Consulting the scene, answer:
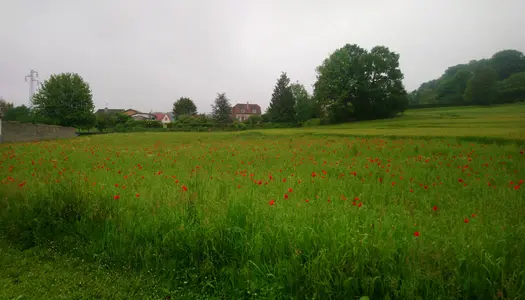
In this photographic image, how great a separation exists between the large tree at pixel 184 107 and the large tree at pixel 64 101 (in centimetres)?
4161

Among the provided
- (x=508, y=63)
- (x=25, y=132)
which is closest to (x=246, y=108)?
(x=25, y=132)

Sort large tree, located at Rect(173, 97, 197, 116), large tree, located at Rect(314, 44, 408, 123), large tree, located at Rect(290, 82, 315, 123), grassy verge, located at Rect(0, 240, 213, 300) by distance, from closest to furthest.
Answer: grassy verge, located at Rect(0, 240, 213, 300)
large tree, located at Rect(314, 44, 408, 123)
large tree, located at Rect(290, 82, 315, 123)
large tree, located at Rect(173, 97, 197, 116)

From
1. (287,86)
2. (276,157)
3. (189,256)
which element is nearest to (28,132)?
(276,157)

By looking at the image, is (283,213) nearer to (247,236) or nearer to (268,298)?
(247,236)

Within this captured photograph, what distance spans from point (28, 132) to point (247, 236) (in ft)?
112

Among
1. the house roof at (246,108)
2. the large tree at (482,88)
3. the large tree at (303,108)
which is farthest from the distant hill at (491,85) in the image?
the house roof at (246,108)

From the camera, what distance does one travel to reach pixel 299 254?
94.3 inches

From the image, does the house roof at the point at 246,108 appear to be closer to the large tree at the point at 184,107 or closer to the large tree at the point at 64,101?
the large tree at the point at 184,107

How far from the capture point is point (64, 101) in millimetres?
42594

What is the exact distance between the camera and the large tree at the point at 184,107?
86.1 metres

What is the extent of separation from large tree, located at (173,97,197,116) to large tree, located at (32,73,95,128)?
137 ft

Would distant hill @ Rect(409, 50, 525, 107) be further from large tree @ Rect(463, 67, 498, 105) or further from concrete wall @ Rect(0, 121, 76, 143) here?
concrete wall @ Rect(0, 121, 76, 143)

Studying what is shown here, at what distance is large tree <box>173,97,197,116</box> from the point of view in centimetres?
8612

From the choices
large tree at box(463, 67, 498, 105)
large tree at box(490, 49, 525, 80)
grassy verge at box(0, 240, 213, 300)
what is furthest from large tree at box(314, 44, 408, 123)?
grassy verge at box(0, 240, 213, 300)
